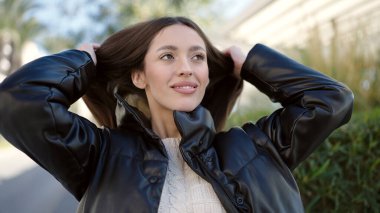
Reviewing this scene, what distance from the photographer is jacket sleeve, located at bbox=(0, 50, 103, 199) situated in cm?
173

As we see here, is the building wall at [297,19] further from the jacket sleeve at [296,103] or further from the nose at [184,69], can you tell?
the nose at [184,69]

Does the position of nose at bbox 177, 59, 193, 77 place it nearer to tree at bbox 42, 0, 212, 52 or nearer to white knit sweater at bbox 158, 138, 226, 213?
white knit sweater at bbox 158, 138, 226, 213

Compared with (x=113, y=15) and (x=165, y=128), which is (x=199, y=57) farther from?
(x=113, y=15)

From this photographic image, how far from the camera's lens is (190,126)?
2.03 meters

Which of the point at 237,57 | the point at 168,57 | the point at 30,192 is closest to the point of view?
the point at 168,57

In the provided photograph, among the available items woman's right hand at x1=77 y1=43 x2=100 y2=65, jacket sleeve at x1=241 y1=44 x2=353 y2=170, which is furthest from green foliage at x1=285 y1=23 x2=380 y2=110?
woman's right hand at x1=77 y1=43 x2=100 y2=65

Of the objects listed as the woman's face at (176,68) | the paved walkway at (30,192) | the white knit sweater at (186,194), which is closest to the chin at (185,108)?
the woman's face at (176,68)

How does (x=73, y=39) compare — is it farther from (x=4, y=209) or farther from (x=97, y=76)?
(x=97, y=76)

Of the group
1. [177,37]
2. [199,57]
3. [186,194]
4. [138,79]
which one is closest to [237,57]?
[199,57]

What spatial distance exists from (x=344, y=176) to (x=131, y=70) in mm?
1615

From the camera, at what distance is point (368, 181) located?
2939 millimetres

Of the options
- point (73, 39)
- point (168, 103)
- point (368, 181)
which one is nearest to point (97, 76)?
point (168, 103)

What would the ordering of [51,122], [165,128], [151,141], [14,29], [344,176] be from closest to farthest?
[51,122] → [151,141] → [165,128] → [344,176] → [14,29]

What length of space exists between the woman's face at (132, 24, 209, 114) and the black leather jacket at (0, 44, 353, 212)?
0.10 meters
